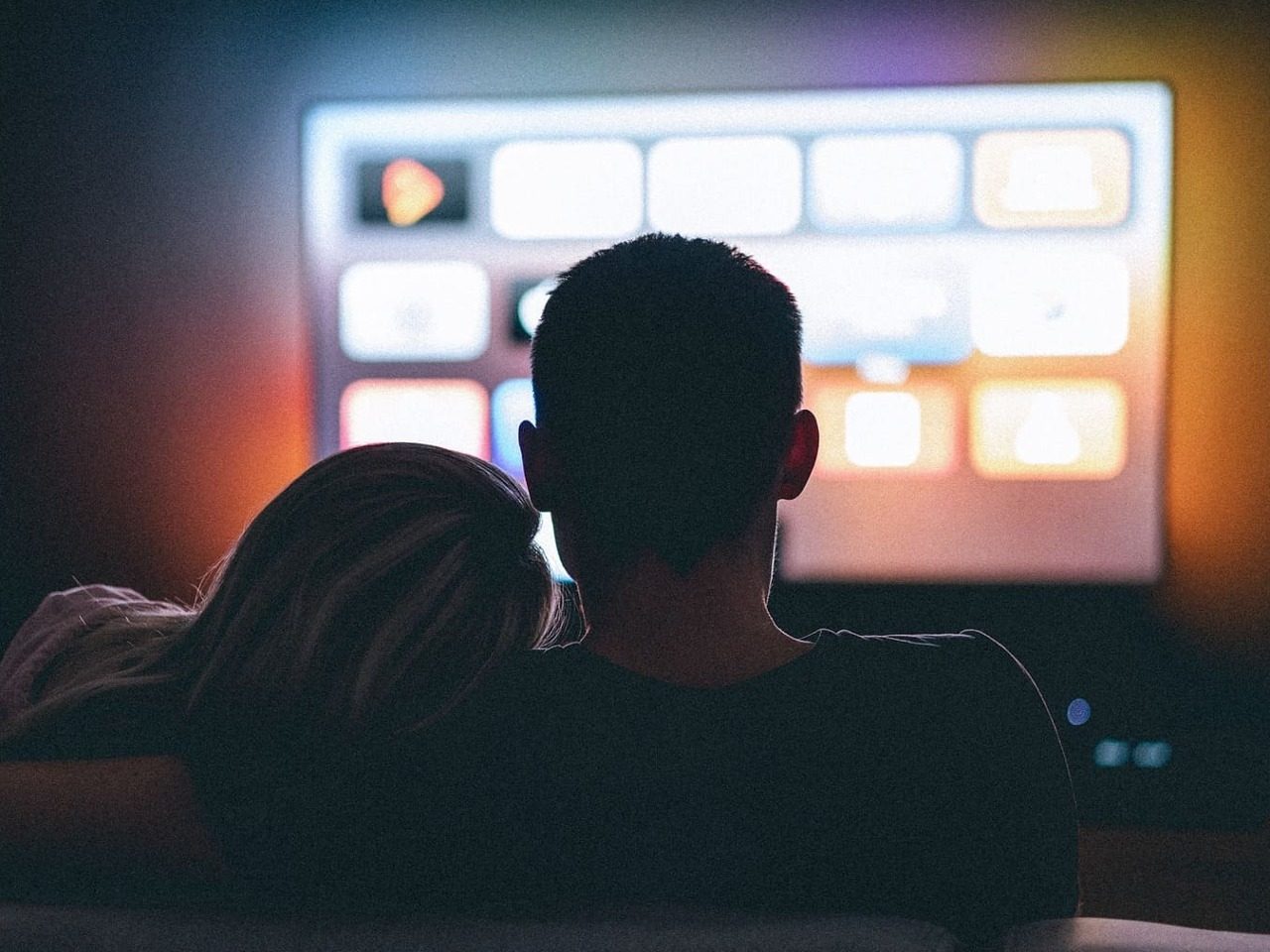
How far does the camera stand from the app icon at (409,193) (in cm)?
163

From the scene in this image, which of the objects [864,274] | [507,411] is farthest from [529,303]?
[864,274]

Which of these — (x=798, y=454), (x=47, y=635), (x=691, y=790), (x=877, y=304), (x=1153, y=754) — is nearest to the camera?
(x=691, y=790)

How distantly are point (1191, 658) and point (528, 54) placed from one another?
1340mm

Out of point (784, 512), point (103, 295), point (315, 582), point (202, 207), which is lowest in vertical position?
point (784, 512)

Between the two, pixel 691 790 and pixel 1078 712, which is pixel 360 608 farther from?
pixel 1078 712

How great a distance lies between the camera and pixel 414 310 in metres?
1.63

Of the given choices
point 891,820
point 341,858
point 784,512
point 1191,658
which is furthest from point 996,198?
point 341,858

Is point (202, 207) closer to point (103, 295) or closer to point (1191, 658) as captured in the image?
point (103, 295)

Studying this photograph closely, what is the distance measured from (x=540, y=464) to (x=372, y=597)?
0.12 metres

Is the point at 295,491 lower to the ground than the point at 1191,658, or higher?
higher

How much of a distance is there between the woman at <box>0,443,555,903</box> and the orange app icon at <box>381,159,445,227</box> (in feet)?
3.36

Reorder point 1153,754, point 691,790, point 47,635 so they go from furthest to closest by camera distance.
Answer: point 1153,754, point 47,635, point 691,790

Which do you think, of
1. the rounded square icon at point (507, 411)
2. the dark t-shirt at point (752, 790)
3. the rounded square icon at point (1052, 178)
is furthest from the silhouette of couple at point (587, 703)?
the rounded square icon at point (1052, 178)

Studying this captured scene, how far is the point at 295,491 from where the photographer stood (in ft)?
2.19
